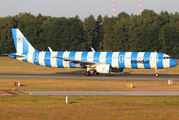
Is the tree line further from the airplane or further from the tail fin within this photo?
the tail fin

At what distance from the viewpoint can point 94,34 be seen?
131750mm

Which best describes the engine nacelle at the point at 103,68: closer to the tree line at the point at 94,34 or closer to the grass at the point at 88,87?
the grass at the point at 88,87

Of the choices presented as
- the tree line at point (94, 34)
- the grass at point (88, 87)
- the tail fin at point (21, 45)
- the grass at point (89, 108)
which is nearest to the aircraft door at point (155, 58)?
the grass at point (88, 87)

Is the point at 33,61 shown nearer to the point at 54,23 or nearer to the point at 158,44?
the point at 158,44

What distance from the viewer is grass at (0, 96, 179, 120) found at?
15.5 meters

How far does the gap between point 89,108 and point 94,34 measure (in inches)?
4526

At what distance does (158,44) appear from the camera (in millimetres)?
106562

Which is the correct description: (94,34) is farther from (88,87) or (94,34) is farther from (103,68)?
(88,87)

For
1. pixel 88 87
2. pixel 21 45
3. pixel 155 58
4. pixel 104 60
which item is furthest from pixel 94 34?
pixel 88 87

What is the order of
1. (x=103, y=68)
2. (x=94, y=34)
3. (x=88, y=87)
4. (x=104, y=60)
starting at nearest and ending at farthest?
(x=88, y=87) < (x=103, y=68) < (x=104, y=60) < (x=94, y=34)

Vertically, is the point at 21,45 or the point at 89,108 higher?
the point at 21,45

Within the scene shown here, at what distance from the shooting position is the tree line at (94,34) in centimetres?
10869

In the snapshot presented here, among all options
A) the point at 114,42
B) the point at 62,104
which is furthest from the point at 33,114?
the point at 114,42

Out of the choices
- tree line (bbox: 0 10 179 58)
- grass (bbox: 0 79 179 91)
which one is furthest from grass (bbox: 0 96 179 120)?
tree line (bbox: 0 10 179 58)
